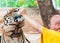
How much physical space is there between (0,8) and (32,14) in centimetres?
60

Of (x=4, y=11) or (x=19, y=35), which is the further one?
(x=4, y=11)

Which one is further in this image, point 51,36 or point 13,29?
point 13,29

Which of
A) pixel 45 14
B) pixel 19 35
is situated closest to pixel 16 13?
pixel 19 35

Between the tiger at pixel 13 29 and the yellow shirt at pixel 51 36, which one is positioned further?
the tiger at pixel 13 29

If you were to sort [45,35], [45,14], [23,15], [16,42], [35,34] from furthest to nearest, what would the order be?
1. [35,34]
2. [45,14]
3. [23,15]
4. [16,42]
5. [45,35]

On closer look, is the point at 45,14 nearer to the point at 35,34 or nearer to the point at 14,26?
the point at 35,34

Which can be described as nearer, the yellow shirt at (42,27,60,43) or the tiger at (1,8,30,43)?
the yellow shirt at (42,27,60,43)

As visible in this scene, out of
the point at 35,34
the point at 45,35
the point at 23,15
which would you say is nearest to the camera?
the point at 45,35

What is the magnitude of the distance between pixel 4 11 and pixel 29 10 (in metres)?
0.46

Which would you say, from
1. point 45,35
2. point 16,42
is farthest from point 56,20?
point 16,42

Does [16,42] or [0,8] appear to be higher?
[0,8]

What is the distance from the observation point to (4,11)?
10.2 ft

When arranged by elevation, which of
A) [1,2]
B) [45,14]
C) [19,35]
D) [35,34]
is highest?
[1,2]

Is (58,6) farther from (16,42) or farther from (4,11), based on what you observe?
(16,42)
